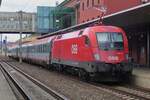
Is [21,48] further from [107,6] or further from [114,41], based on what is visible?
[114,41]

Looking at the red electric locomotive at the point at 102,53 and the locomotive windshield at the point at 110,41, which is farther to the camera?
the locomotive windshield at the point at 110,41

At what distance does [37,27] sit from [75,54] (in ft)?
249

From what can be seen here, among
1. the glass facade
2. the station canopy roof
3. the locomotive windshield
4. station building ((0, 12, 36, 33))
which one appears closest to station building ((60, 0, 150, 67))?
the station canopy roof

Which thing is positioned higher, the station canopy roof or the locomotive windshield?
the station canopy roof

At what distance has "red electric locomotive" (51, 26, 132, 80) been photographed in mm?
22219

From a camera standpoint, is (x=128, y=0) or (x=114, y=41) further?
(x=128, y=0)

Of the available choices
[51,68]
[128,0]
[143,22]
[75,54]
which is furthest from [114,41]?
[128,0]

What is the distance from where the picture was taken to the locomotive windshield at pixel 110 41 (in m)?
22.8

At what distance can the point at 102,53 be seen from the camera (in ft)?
73.8

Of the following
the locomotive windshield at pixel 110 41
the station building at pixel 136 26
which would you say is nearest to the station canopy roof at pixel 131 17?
the station building at pixel 136 26

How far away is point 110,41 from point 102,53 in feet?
2.96

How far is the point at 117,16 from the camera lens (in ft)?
90.7

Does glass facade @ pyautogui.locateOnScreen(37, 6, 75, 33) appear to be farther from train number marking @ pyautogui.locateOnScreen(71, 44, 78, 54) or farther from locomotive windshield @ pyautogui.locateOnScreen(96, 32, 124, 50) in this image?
locomotive windshield @ pyautogui.locateOnScreen(96, 32, 124, 50)

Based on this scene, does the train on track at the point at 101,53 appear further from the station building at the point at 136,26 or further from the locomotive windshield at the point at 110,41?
the station building at the point at 136,26
